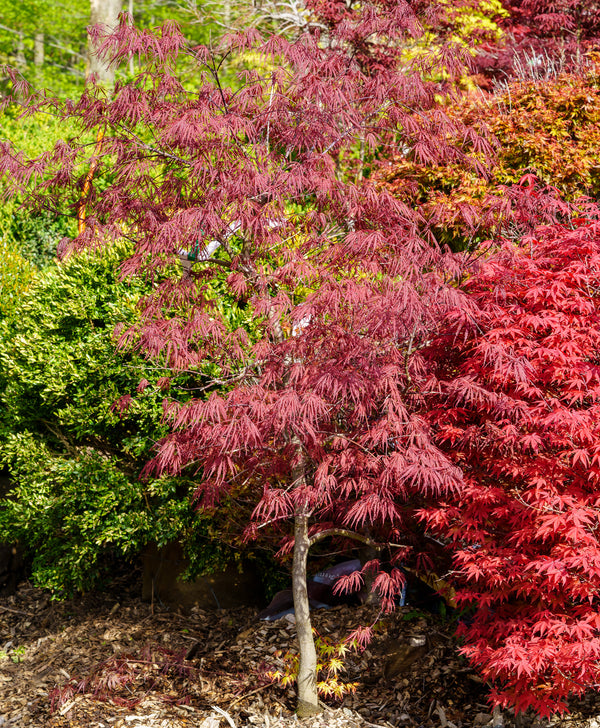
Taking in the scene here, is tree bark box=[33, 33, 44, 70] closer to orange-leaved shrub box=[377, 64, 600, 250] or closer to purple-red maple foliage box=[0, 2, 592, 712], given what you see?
orange-leaved shrub box=[377, 64, 600, 250]

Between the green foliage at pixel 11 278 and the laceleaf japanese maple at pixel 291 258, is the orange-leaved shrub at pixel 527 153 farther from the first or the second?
the green foliage at pixel 11 278

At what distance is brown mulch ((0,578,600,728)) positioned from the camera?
185 inches

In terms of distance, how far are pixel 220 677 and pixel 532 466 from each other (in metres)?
2.80

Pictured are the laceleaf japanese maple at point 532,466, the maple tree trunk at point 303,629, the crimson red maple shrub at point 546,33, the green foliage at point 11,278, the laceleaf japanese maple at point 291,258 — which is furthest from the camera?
the crimson red maple shrub at point 546,33

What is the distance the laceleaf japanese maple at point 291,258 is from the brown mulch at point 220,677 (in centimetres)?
50

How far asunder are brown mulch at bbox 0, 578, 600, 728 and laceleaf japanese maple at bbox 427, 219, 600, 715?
841 mm

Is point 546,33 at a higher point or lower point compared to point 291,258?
higher

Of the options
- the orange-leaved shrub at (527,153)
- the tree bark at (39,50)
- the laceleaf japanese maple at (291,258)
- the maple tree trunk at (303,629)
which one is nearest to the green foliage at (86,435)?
the maple tree trunk at (303,629)

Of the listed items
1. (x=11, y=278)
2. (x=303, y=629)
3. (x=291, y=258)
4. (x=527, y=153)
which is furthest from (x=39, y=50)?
(x=303, y=629)

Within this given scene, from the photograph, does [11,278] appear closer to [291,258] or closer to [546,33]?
[291,258]

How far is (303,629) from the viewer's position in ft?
15.1

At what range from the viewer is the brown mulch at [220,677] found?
4695 mm

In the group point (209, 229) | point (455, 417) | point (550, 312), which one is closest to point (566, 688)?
point (455, 417)

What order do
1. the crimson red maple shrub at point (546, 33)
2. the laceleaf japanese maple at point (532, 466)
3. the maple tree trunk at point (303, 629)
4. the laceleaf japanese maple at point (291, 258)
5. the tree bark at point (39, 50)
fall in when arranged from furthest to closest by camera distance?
the tree bark at point (39, 50)
the crimson red maple shrub at point (546, 33)
the maple tree trunk at point (303, 629)
the laceleaf japanese maple at point (291, 258)
the laceleaf japanese maple at point (532, 466)
